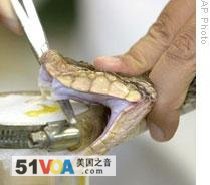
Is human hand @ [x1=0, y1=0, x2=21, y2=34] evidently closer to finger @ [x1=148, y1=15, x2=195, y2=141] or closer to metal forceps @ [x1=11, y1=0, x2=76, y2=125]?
metal forceps @ [x1=11, y1=0, x2=76, y2=125]

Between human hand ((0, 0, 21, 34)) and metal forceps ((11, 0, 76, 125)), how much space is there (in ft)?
0.04

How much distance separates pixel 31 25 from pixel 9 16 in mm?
36

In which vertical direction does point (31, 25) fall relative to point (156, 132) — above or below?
above

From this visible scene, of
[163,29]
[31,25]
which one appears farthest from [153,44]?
[31,25]

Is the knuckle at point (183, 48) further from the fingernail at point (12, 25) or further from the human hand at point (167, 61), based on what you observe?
the fingernail at point (12, 25)

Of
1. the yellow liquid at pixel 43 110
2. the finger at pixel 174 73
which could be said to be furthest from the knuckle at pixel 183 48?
the yellow liquid at pixel 43 110

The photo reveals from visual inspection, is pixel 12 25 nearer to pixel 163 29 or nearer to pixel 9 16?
pixel 9 16

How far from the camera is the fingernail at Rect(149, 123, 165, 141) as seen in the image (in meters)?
0.57

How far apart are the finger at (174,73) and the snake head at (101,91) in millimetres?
29

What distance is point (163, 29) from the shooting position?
22.3 inches

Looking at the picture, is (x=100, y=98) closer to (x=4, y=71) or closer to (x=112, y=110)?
(x=112, y=110)

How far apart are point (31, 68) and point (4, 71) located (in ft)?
0.17

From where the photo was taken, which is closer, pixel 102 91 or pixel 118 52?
pixel 102 91

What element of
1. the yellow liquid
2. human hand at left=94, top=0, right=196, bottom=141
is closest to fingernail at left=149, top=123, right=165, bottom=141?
human hand at left=94, top=0, right=196, bottom=141
